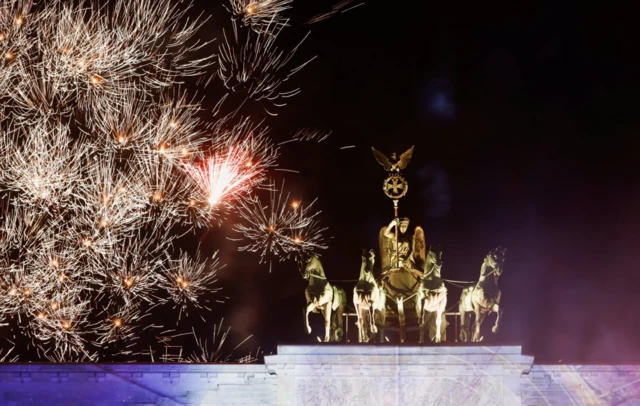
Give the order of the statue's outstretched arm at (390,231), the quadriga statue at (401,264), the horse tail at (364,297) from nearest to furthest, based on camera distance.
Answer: the horse tail at (364,297)
the quadriga statue at (401,264)
the statue's outstretched arm at (390,231)

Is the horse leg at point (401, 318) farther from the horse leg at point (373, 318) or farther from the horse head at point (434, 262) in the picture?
the horse head at point (434, 262)

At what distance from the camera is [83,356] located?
2805 cm

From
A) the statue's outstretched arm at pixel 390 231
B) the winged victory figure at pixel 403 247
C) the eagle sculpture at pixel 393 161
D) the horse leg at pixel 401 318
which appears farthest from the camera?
the eagle sculpture at pixel 393 161

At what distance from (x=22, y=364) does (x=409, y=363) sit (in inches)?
318

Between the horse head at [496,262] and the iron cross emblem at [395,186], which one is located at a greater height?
the iron cross emblem at [395,186]

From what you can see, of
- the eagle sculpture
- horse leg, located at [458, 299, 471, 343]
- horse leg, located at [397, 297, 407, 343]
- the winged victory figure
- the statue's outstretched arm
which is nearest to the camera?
horse leg, located at [397, 297, 407, 343]

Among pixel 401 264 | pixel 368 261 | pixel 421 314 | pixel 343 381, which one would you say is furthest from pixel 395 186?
pixel 343 381

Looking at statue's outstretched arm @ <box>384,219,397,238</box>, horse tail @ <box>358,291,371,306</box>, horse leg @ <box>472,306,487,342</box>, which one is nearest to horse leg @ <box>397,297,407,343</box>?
horse tail @ <box>358,291,371,306</box>

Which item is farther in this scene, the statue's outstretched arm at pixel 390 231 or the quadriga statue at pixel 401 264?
the statue's outstretched arm at pixel 390 231

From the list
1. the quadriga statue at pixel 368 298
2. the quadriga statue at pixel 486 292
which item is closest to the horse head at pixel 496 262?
the quadriga statue at pixel 486 292

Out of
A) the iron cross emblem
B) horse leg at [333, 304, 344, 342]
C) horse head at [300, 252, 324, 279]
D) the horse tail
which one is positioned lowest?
horse leg at [333, 304, 344, 342]

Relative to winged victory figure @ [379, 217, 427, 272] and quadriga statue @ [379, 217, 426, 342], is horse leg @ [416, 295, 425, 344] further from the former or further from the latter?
winged victory figure @ [379, 217, 427, 272]

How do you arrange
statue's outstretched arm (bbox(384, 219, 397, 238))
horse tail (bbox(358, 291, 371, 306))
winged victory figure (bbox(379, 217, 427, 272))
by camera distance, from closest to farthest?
horse tail (bbox(358, 291, 371, 306)), winged victory figure (bbox(379, 217, 427, 272)), statue's outstretched arm (bbox(384, 219, 397, 238))

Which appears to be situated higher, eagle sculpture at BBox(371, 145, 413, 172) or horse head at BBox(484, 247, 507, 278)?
eagle sculpture at BBox(371, 145, 413, 172)
